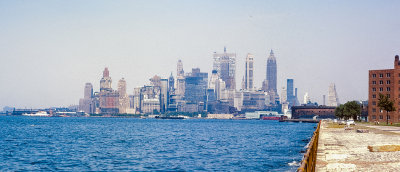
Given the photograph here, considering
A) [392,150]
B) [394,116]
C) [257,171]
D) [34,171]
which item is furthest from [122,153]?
[394,116]

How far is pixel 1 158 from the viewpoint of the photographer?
58.0m

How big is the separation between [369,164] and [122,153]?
38.4m

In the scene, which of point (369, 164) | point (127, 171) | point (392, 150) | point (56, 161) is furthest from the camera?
point (56, 161)

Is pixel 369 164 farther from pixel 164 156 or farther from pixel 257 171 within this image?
pixel 164 156

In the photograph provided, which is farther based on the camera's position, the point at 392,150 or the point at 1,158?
the point at 1,158

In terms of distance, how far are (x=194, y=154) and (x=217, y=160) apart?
27.5 ft

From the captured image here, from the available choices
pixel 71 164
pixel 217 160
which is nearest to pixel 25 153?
pixel 71 164

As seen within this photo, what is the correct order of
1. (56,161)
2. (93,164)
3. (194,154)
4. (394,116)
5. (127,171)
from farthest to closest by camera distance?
1. (394,116)
2. (194,154)
3. (56,161)
4. (93,164)
5. (127,171)

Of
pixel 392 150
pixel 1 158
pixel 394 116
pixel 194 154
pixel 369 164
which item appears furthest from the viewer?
pixel 394 116

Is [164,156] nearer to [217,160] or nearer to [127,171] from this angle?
[217,160]

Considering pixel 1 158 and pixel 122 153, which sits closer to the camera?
pixel 1 158

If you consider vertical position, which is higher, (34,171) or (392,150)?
(392,150)

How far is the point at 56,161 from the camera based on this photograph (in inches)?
2116

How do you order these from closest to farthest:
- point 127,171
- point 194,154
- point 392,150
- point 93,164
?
point 392,150 < point 127,171 < point 93,164 < point 194,154
